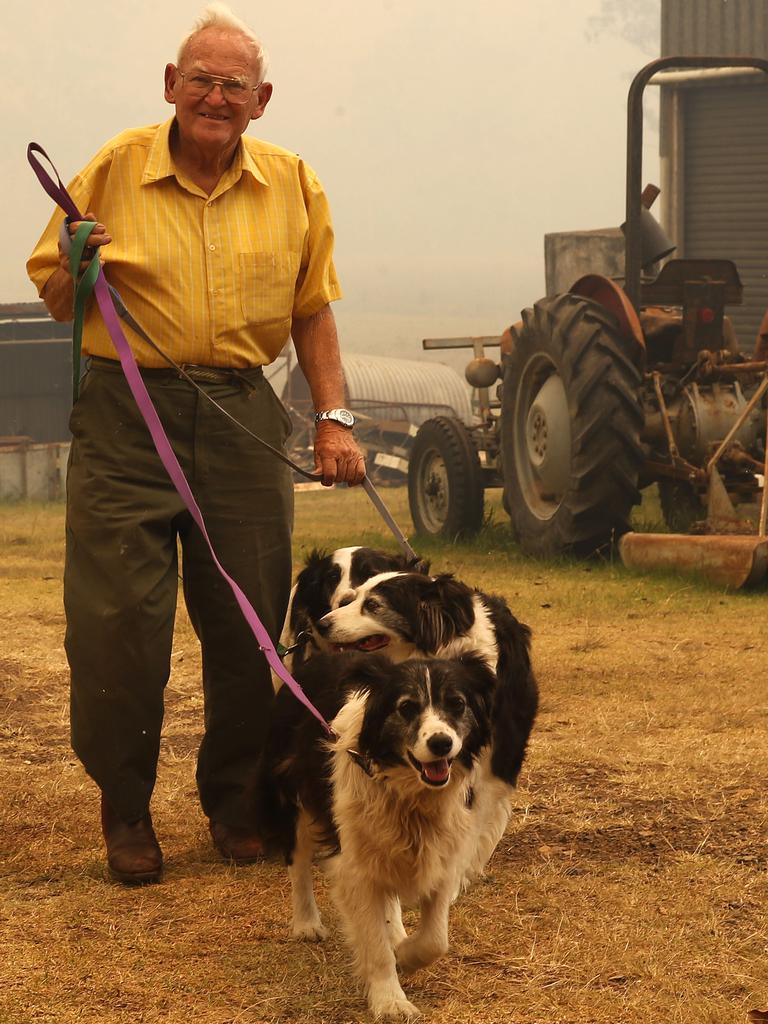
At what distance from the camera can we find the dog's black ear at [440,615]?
4074 millimetres

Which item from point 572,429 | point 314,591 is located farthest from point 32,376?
point 314,591

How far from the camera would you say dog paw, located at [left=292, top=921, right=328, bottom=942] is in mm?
3650

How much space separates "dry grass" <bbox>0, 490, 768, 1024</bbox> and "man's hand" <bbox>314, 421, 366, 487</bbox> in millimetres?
1087

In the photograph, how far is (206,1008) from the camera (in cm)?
320

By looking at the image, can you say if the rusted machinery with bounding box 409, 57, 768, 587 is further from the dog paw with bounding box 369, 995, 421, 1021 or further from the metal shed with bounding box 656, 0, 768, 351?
the metal shed with bounding box 656, 0, 768, 351

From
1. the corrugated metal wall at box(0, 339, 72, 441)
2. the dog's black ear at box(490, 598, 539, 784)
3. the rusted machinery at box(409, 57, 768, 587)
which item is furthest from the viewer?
the corrugated metal wall at box(0, 339, 72, 441)

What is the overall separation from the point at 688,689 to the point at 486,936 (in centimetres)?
289

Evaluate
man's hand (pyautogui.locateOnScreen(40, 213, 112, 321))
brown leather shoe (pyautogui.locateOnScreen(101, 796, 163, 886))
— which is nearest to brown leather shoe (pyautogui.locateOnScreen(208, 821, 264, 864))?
brown leather shoe (pyautogui.locateOnScreen(101, 796, 163, 886))

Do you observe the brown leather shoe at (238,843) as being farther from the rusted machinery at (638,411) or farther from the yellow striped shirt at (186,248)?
the rusted machinery at (638,411)

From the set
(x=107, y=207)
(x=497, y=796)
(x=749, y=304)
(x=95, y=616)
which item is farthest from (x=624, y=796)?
(x=749, y=304)

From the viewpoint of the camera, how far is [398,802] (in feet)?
10.8

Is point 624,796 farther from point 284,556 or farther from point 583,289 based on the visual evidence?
point 583,289

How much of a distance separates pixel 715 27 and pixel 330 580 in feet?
57.1

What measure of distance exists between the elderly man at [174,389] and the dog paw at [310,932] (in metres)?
0.56
